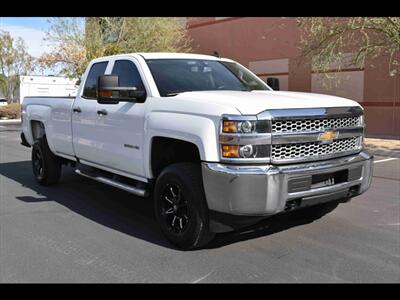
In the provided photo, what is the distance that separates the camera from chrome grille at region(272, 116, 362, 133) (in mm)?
4289

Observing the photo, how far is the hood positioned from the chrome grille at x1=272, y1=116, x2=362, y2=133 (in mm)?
138

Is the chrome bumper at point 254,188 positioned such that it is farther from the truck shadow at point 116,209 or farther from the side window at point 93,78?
the side window at point 93,78

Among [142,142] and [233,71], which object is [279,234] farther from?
[233,71]

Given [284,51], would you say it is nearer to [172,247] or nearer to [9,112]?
[172,247]

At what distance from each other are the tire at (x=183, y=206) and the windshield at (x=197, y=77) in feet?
3.14

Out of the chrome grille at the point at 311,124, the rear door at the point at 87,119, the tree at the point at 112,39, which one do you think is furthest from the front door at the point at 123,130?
the tree at the point at 112,39

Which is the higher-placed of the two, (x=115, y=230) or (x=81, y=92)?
(x=81, y=92)

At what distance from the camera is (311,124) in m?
4.50

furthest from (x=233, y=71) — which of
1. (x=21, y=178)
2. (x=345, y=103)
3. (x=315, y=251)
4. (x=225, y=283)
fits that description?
(x=21, y=178)

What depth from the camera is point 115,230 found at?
210 inches

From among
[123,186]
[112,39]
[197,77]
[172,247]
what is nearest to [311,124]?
[197,77]

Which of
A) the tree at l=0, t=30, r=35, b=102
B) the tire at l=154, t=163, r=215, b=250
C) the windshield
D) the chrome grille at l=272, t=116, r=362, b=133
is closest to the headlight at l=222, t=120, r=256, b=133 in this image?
the chrome grille at l=272, t=116, r=362, b=133

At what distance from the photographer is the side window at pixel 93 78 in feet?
21.2
